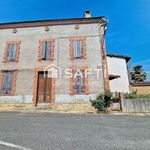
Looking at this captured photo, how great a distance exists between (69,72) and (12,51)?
17.5 ft

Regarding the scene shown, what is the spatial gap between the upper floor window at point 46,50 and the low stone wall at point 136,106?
22.6ft

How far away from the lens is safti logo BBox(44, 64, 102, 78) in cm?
1373

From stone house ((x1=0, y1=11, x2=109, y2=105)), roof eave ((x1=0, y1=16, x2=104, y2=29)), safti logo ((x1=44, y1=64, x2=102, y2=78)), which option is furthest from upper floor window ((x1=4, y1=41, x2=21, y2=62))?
safti logo ((x1=44, y1=64, x2=102, y2=78))

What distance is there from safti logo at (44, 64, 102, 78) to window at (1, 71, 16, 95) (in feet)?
8.87

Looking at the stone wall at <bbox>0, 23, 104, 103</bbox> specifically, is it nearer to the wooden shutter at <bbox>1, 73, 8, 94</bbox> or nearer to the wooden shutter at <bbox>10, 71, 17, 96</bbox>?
the wooden shutter at <bbox>10, 71, 17, 96</bbox>

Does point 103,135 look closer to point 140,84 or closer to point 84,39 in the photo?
point 84,39

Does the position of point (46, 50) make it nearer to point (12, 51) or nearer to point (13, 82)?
point (12, 51)

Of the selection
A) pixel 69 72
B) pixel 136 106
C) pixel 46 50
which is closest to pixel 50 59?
pixel 46 50

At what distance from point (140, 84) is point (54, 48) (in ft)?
40.5

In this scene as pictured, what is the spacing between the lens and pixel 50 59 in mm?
14508

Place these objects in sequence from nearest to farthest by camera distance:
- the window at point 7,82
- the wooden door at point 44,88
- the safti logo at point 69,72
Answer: the safti logo at point 69,72, the wooden door at point 44,88, the window at point 7,82

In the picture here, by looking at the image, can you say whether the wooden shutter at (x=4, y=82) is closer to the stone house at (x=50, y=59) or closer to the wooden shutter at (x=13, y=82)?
the stone house at (x=50, y=59)

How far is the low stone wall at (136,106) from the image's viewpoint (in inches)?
457

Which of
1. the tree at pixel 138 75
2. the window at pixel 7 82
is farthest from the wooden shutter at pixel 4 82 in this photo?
the tree at pixel 138 75
